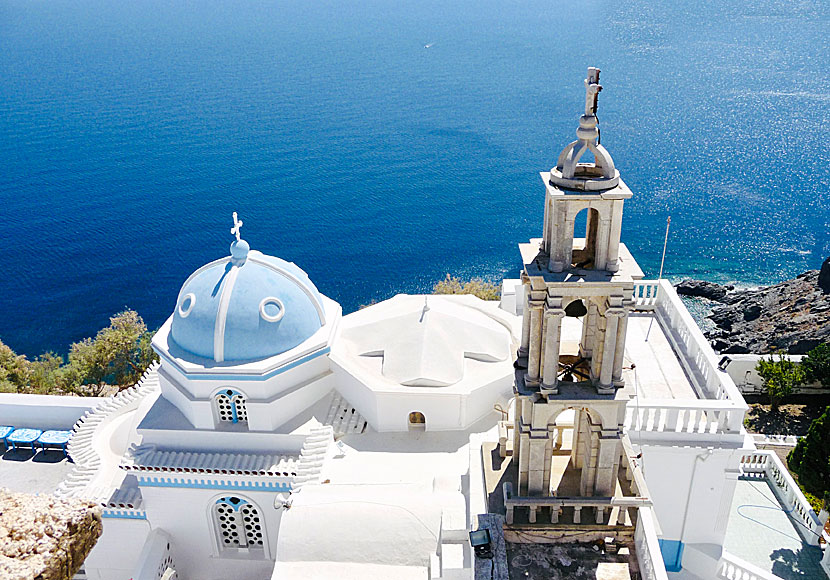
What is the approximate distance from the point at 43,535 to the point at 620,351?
35.2ft

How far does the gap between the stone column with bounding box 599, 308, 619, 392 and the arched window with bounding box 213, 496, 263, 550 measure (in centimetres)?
1131

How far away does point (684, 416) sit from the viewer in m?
16.7

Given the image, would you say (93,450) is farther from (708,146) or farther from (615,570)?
(708,146)

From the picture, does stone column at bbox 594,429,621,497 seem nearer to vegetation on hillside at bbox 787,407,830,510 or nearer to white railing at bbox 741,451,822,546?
white railing at bbox 741,451,822,546

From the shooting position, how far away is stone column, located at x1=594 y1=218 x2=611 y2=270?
12305 mm

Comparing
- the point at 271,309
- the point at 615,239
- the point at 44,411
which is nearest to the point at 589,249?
the point at 615,239

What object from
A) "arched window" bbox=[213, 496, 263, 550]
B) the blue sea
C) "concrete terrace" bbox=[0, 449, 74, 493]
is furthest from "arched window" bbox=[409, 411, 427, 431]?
the blue sea

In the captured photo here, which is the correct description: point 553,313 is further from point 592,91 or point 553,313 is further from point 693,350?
point 693,350

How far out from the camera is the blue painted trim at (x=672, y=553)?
695 inches

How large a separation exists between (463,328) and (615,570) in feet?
32.7

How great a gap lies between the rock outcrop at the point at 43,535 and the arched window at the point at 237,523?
16469 millimetres

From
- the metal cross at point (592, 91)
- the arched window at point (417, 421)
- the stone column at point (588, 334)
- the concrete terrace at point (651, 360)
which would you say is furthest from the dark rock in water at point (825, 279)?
the metal cross at point (592, 91)

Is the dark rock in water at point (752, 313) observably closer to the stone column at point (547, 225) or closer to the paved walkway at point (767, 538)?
the paved walkway at point (767, 538)

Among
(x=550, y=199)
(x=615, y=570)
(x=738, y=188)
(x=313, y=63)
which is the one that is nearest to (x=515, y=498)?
(x=615, y=570)
